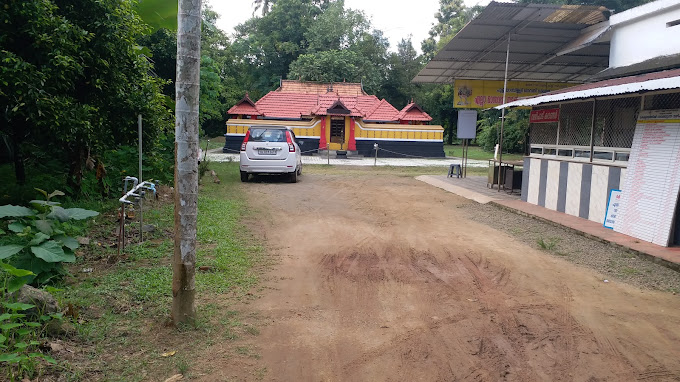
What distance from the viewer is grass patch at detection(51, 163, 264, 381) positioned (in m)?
3.44

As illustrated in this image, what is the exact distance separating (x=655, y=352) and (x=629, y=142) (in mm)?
6064

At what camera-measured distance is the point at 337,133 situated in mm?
31016

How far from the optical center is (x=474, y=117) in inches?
694

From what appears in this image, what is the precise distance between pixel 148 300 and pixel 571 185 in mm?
8715

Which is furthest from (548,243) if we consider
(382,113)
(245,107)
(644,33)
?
(382,113)

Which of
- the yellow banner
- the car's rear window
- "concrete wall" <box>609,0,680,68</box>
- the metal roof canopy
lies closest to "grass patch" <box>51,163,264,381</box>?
the car's rear window

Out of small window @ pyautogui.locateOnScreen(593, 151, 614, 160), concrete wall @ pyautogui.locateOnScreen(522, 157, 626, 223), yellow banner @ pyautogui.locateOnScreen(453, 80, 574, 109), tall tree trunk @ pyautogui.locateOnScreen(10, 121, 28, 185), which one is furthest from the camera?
yellow banner @ pyautogui.locateOnScreen(453, 80, 574, 109)

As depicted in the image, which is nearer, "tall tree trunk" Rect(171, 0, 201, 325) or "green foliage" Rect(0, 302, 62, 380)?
"green foliage" Rect(0, 302, 62, 380)

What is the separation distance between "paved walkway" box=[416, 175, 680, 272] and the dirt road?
130 cm

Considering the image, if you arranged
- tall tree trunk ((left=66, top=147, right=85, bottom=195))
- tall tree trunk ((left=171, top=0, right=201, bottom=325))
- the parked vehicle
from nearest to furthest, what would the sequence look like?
tall tree trunk ((left=171, top=0, right=201, bottom=325)) < tall tree trunk ((left=66, top=147, right=85, bottom=195)) < the parked vehicle

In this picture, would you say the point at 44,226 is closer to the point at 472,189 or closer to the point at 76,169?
the point at 76,169

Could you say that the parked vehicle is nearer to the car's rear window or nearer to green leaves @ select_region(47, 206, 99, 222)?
the car's rear window

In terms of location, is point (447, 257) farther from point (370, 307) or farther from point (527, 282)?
point (370, 307)

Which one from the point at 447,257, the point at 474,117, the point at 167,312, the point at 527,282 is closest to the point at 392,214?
the point at 447,257
